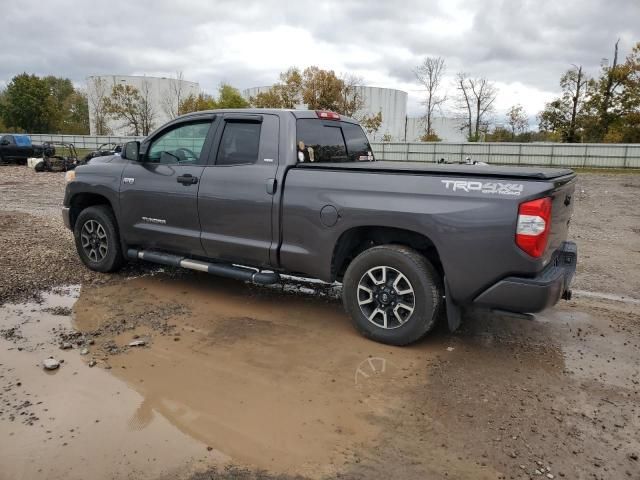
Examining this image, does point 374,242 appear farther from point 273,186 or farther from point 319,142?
point 319,142

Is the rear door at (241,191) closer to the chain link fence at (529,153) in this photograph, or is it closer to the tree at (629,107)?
the chain link fence at (529,153)

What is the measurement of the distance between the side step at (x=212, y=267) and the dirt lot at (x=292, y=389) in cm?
39

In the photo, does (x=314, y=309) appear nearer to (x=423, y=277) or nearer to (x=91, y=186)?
(x=423, y=277)

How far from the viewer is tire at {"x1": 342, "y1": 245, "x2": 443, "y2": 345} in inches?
158

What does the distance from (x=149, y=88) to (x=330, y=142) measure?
A: 6138 cm

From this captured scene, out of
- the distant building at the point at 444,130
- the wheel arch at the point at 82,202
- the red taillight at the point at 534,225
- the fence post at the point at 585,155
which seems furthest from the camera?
the distant building at the point at 444,130

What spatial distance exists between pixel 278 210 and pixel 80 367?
2046 mm

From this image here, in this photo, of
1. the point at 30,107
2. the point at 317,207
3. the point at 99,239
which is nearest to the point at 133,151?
the point at 99,239

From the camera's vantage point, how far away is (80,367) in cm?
381

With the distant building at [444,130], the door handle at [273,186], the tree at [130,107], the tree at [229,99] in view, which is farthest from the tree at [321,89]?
the door handle at [273,186]

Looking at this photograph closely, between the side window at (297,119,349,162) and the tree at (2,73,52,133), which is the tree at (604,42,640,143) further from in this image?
the tree at (2,73,52,133)

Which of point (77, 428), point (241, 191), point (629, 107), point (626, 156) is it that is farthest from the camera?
point (629, 107)

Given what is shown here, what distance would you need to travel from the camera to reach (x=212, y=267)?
→ 506cm

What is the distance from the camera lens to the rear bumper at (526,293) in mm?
3604
